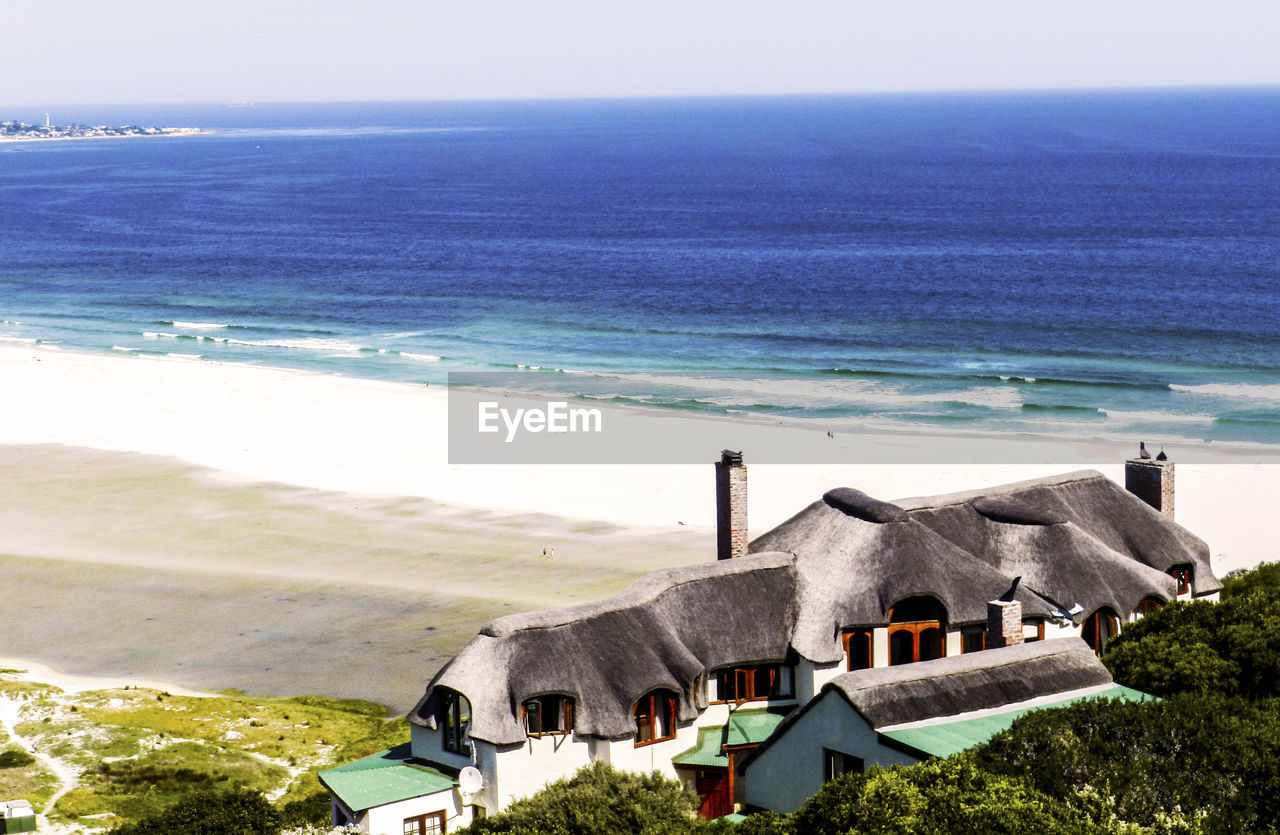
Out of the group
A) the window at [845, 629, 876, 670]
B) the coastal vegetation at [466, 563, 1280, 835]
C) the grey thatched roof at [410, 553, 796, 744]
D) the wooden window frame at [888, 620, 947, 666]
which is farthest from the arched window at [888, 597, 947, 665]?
the coastal vegetation at [466, 563, 1280, 835]

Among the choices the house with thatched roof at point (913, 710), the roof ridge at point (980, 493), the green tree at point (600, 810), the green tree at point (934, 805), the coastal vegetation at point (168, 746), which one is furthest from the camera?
the roof ridge at point (980, 493)

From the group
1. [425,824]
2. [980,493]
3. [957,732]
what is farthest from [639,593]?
[980,493]

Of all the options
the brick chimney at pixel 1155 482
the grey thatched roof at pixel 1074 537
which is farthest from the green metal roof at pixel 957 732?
the brick chimney at pixel 1155 482

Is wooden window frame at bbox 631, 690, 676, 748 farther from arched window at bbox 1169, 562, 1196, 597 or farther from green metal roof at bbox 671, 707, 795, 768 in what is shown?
arched window at bbox 1169, 562, 1196, 597

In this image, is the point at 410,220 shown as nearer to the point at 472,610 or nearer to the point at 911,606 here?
the point at 472,610

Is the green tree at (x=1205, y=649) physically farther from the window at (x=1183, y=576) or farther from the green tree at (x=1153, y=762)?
the window at (x=1183, y=576)

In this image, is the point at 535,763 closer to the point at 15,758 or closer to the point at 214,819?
the point at 214,819
